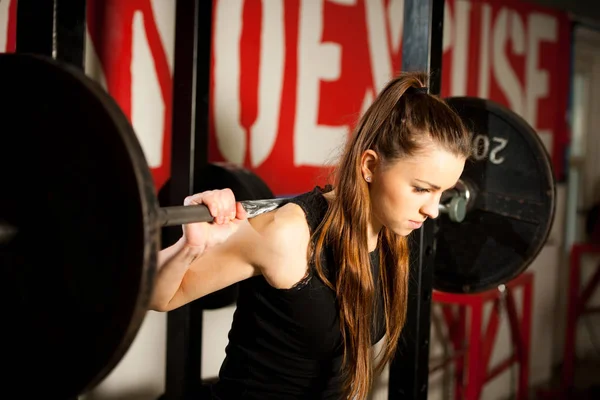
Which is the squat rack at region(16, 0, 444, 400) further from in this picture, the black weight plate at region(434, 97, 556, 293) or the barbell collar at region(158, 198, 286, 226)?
the barbell collar at region(158, 198, 286, 226)

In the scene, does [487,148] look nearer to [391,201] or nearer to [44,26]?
[391,201]

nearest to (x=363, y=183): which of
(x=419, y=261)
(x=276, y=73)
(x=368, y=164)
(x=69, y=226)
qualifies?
(x=368, y=164)

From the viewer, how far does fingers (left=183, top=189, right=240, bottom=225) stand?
0.97 meters

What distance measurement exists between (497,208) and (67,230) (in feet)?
4.03

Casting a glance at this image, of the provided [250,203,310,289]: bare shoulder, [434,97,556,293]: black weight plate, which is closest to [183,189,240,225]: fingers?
[250,203,310,289]: bare shoulder

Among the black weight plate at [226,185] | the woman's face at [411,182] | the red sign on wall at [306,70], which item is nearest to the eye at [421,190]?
the woman's face at [411,182]

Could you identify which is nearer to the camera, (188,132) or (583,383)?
(188,132)

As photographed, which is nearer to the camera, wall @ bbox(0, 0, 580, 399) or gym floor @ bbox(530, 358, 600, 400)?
wall @ bbox(0, 0, 580, 399)

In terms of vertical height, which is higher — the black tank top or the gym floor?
the black tank top

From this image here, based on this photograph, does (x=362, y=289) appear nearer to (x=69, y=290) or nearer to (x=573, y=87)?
(x=69, y=290)

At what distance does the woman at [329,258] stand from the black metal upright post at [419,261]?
0.97ft

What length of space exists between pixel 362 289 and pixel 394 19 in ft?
5.48

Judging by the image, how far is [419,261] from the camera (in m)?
1.51

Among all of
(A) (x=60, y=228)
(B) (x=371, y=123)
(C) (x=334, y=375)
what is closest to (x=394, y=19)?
(B) (x=371, y=123)
